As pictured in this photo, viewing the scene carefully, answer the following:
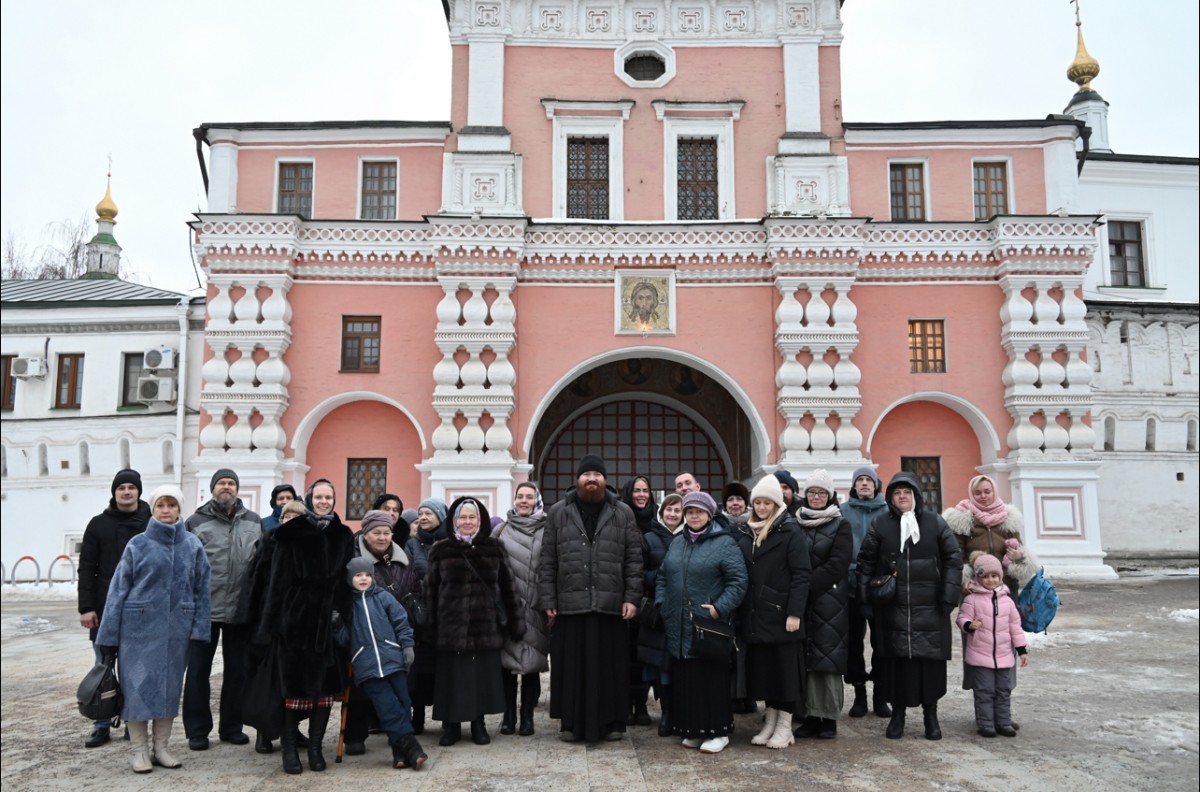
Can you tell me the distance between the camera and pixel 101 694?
18.9 ft

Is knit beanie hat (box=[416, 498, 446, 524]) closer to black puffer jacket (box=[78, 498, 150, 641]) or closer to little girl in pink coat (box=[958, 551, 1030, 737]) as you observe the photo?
black puffer jacket (box=[78, 498, 150, 641])

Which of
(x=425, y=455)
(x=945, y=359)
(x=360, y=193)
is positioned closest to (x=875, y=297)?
(x=945, y=359)

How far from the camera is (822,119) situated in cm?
1802

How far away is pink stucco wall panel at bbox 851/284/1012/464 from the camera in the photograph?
17281 millimetres

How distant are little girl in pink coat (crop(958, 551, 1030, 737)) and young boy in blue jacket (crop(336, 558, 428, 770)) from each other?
142 inches

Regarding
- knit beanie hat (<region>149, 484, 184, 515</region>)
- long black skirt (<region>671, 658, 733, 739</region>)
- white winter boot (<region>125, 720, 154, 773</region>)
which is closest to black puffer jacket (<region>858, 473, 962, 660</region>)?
long black skirt (<region>671, 658, 733, 739</region>)

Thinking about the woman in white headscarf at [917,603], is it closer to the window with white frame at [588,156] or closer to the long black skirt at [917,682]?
the long black skirt at [917,682]

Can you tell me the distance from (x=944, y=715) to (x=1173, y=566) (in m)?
15.5

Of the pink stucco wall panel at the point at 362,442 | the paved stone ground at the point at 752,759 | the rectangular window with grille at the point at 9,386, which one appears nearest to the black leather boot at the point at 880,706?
the paved stone ground at the point at 752,759

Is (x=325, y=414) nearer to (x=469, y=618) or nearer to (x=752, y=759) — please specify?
(x=469, y=618)

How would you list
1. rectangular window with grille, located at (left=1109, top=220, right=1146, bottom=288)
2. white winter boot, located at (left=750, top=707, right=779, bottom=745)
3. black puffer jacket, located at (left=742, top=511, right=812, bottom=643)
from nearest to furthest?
black puffer jacket, located at (left=742, top=511, right=812, bottom=643) → white winter boot, located at (left=750, top=707, right=779, bottom=745) → rectangular window with grille, located at (left=1109, top=220, right=1146, bottom=288)

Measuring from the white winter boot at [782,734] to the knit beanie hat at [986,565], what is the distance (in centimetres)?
162

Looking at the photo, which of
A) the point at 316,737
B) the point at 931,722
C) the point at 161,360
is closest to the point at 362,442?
the point at 161,360

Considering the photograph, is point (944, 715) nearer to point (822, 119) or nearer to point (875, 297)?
point (875, 297)
